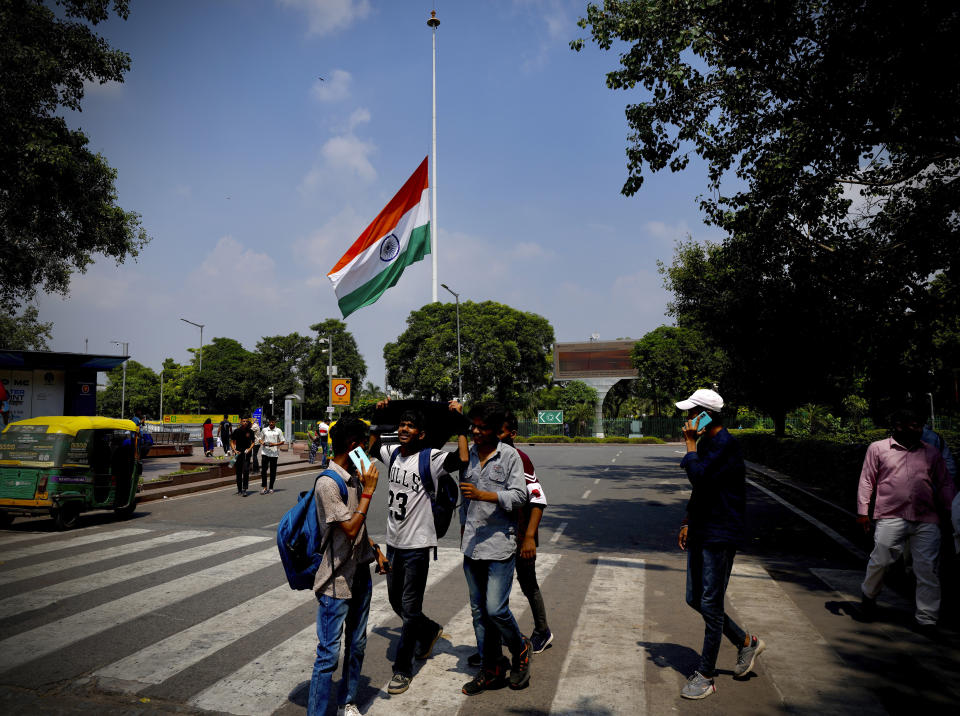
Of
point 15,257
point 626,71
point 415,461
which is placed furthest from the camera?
point 15,257

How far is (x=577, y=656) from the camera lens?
4.93 metres

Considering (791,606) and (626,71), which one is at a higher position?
(626,71)

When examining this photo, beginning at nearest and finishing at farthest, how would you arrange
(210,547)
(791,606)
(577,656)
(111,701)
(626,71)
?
(111,701) < (577,656) < (791,606) < (210,547) < (626,71)

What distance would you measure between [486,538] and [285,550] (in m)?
1.27

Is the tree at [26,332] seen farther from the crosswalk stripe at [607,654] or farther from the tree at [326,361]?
the crosswalk stripe at [607,654]

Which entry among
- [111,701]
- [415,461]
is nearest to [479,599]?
[415,461]

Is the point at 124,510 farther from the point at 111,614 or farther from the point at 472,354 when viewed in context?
the point at 472,354

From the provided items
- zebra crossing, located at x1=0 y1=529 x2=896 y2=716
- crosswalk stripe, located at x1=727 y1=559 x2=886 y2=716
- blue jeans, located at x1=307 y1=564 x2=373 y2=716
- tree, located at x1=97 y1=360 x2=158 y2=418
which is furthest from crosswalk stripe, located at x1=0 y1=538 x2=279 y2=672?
tree, located at x1=97 y1=360 x2=158 y2=418

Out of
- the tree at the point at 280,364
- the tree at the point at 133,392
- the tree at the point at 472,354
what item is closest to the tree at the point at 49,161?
the tree at the point at 472,354

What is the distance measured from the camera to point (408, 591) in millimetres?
4355

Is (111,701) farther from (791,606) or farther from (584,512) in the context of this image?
(584,512)

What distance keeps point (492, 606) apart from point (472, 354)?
49618 millimetres

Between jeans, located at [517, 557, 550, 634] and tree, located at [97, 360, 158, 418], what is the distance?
99723 millimetres

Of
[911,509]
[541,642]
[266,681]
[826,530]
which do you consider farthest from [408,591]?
[826,530]
